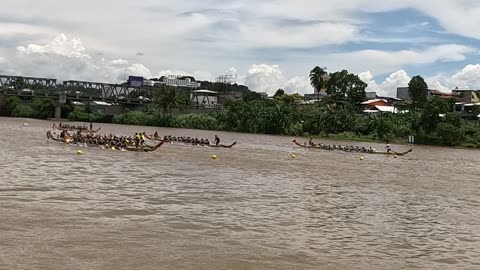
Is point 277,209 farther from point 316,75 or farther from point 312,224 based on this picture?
point 316,75

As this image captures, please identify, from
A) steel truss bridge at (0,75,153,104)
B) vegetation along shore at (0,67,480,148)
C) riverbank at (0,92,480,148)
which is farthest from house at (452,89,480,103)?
steel truss bridge at (0,75,153,104)

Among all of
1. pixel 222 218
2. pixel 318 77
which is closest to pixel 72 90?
pixel 318 77

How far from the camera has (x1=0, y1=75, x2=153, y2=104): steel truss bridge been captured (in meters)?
142

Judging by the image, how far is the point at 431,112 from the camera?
289ft

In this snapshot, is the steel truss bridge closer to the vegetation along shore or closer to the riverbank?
the vegetation along shore

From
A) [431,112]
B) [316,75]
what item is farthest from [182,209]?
[316,75]

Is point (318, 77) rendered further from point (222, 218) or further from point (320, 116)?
point (222, 218)

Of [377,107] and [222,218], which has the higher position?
[377,107]

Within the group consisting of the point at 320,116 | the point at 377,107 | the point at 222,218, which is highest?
the point at 377,107

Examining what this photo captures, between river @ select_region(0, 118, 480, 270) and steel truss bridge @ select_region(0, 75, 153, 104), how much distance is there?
109901 millimetres

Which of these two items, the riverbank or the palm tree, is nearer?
the riverbank

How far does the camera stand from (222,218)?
776 inches

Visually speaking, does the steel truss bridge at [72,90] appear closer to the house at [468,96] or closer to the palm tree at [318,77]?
the palm tree at [318,77]

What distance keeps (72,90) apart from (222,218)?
133212 mm
